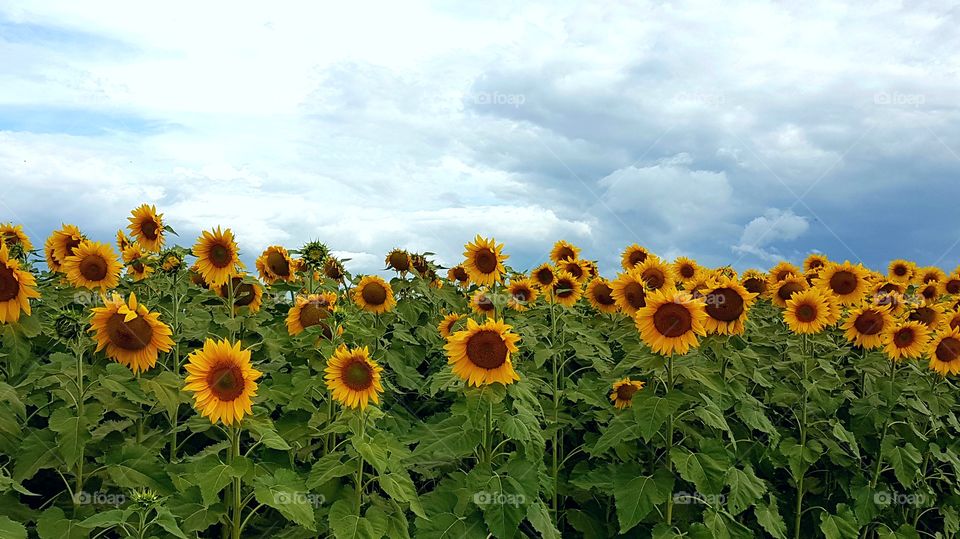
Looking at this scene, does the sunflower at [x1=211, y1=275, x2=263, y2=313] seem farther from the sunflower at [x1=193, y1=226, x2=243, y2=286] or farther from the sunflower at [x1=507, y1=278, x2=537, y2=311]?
the sunflower at [x1=507, y1=278, x2=537, y2=311]

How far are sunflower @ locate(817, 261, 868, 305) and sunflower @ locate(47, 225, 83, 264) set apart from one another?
8.59m

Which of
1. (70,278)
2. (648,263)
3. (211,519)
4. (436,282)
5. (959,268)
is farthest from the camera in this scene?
(959,268)

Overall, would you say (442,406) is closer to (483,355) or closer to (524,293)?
(524,293)

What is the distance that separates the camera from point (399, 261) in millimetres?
8758

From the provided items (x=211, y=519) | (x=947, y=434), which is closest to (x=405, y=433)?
(x=211, y=519)

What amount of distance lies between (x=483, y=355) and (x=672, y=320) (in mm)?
1548

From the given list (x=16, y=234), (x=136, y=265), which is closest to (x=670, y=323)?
(x=136, y=265)

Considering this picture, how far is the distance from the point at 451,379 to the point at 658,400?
155 centimetres

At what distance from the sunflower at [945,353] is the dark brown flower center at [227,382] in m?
6.83

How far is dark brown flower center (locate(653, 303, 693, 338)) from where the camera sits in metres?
5.57

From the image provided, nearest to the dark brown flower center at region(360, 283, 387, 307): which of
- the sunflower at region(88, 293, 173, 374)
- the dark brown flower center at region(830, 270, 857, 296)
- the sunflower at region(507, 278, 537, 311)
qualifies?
the sunflower at region(507, 278, 537, 311)

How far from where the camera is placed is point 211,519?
4543 mm

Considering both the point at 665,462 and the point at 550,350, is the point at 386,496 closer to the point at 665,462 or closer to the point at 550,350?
the point at 550,350

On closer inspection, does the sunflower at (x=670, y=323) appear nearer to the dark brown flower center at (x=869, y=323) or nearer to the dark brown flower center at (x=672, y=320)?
the dark brown flower center at (x=672, y=320)
